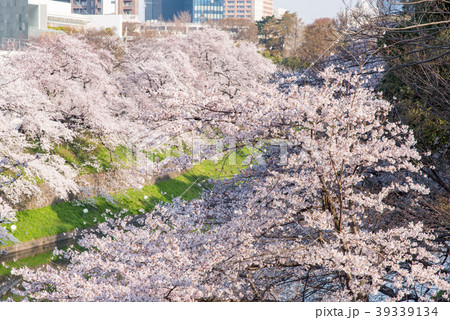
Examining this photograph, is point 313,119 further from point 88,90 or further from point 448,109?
point 88,90

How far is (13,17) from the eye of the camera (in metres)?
56.9

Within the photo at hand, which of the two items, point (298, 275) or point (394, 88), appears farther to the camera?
point (394, 88)

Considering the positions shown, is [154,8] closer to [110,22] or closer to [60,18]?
[60,18]

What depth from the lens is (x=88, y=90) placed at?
2562cm

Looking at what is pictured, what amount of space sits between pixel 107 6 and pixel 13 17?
44.4 metres

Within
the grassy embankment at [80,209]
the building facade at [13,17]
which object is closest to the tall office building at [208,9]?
the building facade at [13,17]

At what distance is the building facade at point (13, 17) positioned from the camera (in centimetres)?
5656

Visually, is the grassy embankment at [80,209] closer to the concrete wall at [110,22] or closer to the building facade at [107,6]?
the concrete wall at [110,22]

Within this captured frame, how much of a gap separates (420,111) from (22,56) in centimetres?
1960

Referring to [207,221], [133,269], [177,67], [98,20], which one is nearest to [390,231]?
[133,269]

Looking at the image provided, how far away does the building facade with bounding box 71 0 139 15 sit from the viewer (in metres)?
98.4

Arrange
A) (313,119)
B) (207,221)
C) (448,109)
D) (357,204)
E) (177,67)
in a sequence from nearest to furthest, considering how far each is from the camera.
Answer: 1. (313,119)
2. (357,204)
3. (448,109)
4. (207,221)
5. (177,67)

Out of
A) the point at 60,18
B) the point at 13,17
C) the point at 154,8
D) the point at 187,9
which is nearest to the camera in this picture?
the point at 13,17

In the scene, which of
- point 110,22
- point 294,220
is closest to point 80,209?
point 294,220
